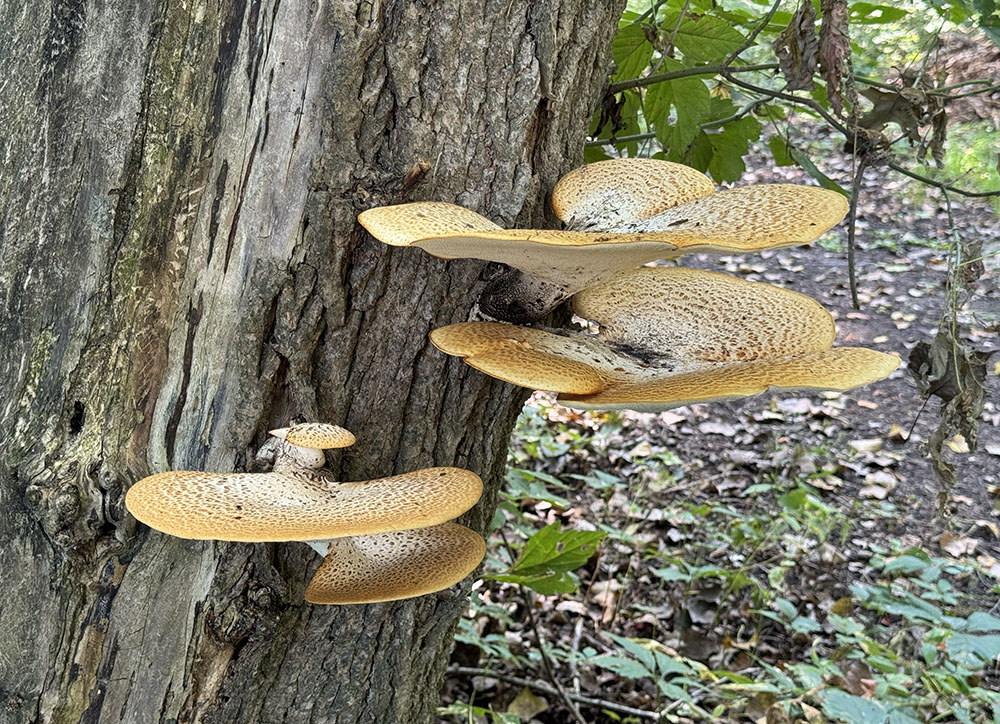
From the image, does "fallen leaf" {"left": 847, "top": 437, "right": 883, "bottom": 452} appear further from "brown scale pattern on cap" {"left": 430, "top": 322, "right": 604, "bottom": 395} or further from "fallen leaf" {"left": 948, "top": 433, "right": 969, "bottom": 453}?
"brown scale pattern on cap" {"left": 430, "top": 322, "right": 604, "bottom": 395}

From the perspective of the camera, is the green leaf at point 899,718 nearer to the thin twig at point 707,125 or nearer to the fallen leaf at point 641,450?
the thin twig at point 707,125

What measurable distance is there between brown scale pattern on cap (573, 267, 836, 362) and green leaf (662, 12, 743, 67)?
112 centimetres

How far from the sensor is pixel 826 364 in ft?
5.44

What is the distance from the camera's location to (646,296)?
6.69 feet

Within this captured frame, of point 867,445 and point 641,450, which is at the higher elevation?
point 867,445

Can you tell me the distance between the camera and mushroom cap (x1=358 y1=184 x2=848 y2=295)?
1.40 m

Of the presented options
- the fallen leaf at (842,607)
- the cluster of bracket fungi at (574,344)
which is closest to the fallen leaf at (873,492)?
→ the fallen leaf at (842,607)

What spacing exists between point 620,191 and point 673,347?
41cm

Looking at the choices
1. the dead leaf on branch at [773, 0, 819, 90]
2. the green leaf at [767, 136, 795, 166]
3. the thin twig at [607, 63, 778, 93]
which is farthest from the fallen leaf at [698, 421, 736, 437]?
the dead leaf on branch at [773, 0, 819, 90]

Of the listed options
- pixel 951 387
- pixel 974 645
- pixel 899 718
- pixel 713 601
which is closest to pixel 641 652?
pixel 899 718

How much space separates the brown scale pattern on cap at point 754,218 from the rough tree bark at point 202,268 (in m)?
0.45

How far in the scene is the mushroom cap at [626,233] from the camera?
140 centimetres

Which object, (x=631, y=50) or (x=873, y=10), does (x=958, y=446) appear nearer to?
(x=873, y=10)

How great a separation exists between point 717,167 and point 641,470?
10.4 ft
